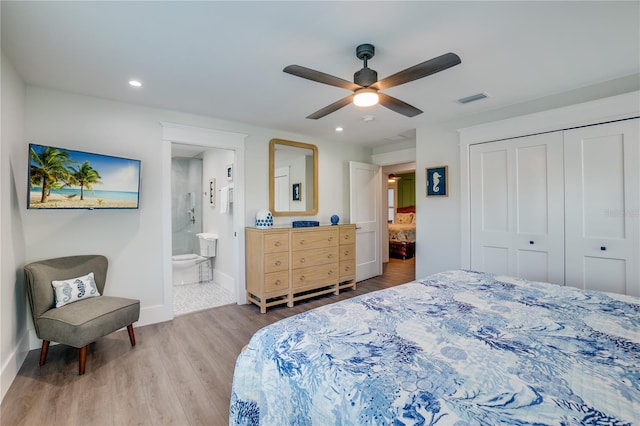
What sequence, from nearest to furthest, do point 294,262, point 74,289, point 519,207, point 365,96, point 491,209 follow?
point 365,96
point 74,289
point 519,207
point 491,209
point 294,262

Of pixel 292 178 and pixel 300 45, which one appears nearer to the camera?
pixel 300 45

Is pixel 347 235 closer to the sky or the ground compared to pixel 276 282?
closer to the sky

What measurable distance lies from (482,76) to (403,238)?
4977 mm

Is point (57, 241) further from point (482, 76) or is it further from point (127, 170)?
point (482, 76)

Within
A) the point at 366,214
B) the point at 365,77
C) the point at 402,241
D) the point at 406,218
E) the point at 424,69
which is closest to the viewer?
the point at 424,69

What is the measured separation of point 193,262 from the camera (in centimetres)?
473

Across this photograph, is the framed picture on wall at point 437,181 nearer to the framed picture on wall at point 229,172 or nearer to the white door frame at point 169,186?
the white door frame at point 169,186

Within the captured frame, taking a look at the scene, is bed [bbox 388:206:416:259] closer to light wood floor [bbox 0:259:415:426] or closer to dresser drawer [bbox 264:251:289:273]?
dresser drawer [bbox 264:251:289:273]

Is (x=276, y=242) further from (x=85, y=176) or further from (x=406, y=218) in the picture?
(x=406, y=218)

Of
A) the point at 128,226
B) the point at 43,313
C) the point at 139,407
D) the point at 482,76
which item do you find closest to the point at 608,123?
the point at 482,76

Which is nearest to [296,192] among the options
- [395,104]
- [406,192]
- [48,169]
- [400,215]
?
[395,104]

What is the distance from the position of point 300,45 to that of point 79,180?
2.27 metres

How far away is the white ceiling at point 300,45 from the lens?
165 cm

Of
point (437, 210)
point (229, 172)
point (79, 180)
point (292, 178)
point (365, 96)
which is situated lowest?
point (437, 210)
